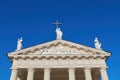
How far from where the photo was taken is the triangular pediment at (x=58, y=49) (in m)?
25.6

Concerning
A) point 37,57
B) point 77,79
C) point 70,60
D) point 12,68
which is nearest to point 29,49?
point 37,57

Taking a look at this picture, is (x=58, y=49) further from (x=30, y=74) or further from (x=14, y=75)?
(x=14, y=75)

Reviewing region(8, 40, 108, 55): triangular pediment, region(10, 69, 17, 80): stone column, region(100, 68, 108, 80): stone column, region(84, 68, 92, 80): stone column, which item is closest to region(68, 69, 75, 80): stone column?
region(84, 68, 92, 80): stone column

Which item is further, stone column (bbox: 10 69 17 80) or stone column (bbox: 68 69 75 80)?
stone column (bbox: 68 69 75 80)

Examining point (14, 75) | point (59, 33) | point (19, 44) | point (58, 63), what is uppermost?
point (59, 33)

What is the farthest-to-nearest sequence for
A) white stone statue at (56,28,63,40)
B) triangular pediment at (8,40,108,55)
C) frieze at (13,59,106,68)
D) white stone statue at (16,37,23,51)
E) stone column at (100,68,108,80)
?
white stone statue at (56,28,63,40), white stone statue at (16,37,23,51), triangular pediment at (8,40,108,55), frieze at (13,59,106,68), stone column at (100,68,108,80)

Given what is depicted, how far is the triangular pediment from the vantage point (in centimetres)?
2564

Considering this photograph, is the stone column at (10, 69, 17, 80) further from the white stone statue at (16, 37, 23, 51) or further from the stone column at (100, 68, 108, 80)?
the stone column at (100, 68, 108, 80)

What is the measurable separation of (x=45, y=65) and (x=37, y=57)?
1.39 meters

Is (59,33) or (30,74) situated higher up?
(59,33)

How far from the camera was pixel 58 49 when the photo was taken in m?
26.3

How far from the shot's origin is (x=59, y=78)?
28062mm

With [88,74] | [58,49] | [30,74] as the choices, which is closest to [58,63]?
[58,49]

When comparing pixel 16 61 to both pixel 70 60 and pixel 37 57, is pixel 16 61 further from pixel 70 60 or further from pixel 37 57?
pixel 70 60
